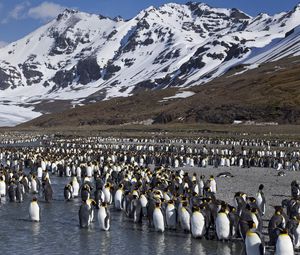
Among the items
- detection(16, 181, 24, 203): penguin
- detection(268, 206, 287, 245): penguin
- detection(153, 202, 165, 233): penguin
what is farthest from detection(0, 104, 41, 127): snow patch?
detection(268, 206, 287, 245): penguin

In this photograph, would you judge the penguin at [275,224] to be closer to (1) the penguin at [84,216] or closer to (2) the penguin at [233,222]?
(2) the penguin at [233,222]

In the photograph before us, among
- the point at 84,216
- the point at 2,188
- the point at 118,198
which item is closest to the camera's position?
the point at 84,216

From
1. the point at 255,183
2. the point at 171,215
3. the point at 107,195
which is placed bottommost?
the point at 171,215

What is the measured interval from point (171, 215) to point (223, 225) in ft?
7.29

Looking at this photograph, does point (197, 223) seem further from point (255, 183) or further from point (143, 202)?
point (255, 183)

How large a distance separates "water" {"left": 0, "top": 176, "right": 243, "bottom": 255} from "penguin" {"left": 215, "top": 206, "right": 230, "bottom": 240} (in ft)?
0.71

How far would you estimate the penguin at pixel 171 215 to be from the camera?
658 inches

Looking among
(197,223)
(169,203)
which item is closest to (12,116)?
(169,203)

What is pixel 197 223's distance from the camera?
50.7ft

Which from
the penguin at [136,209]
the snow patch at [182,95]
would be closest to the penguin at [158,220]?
the penguin at [136,209]

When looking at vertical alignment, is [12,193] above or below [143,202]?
above

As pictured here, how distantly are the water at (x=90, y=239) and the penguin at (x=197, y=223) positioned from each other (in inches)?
9.2

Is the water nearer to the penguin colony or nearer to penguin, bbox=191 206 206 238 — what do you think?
penguin, bbox=191 206 206 238

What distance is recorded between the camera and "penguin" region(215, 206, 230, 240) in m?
14.8
